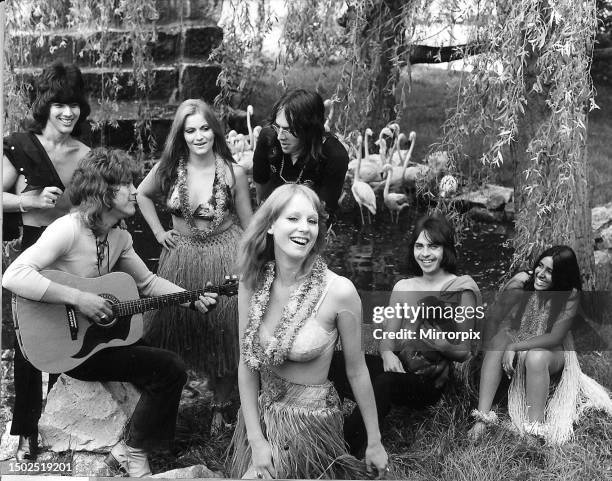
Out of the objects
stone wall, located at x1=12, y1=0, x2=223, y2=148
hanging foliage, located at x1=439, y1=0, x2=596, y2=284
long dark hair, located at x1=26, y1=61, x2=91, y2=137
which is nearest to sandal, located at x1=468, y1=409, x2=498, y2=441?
hanging foliage, located at x1=439, y1=0, x2=596, y2=284

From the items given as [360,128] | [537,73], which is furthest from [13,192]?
[537,73]

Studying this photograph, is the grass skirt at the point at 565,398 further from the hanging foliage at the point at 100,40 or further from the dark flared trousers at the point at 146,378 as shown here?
the hanging foliage at the point at 100,40

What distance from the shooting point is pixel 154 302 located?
3.24 metres

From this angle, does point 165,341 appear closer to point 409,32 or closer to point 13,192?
point 13,192

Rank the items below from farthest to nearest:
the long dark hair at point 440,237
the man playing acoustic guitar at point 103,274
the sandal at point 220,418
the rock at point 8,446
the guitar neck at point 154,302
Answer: the sandal at point 220,418 → the rock at point 8,446 → the long dark hair at point 440,237 → the guitar neck at point 154,302 → the man playing acoustic guitar at point 103,274

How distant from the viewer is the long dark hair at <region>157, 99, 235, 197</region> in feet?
11.1

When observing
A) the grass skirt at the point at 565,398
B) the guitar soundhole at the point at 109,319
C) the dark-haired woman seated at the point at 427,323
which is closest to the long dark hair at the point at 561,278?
the grass skirt at the point at 565,398

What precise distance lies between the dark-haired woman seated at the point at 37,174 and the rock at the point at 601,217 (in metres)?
2.08

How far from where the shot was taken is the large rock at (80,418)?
3342 millimetres

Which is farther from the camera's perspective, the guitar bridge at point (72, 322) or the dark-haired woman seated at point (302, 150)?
the dark-haired woman seated at point (302, 150)

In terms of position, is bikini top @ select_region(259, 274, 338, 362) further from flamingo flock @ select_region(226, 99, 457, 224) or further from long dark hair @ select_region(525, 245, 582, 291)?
flamingo flock @ select_region(226, 99, 457, 224)

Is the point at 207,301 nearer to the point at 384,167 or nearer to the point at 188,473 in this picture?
the point at 188,473

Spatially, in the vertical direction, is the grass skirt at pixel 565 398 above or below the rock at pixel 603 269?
below

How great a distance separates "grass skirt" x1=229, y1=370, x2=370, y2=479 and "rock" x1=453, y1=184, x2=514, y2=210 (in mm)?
1193
